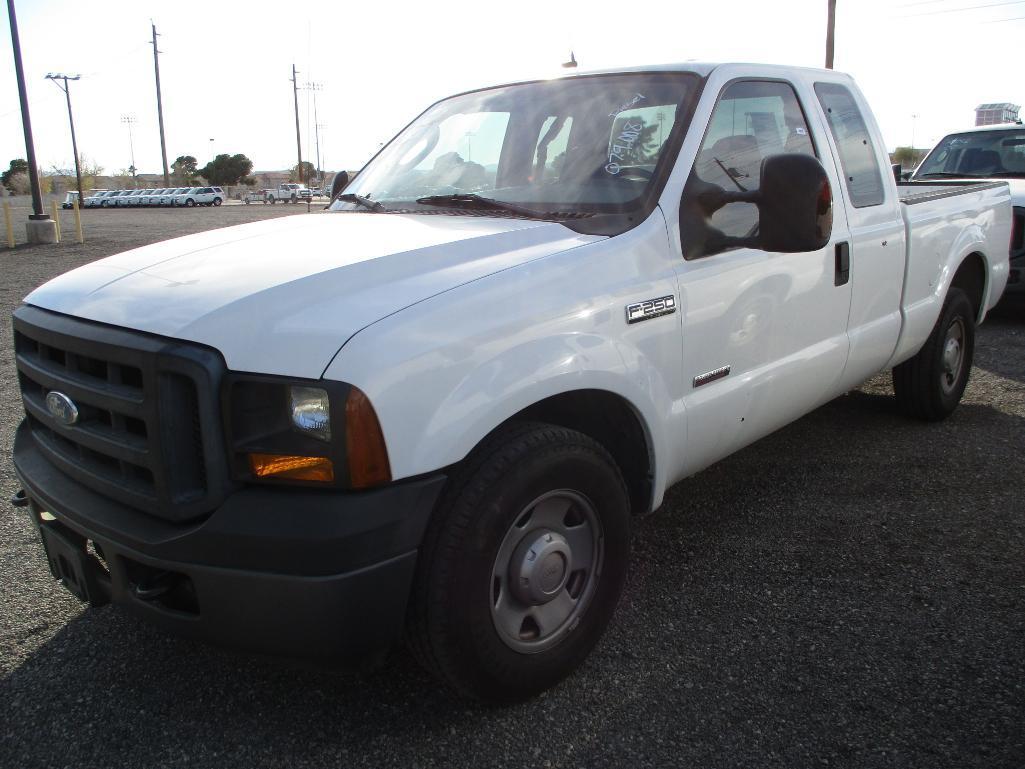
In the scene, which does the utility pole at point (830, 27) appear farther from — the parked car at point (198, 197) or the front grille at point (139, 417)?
the parked car at point (198, 197)

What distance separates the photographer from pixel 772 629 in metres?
2.94

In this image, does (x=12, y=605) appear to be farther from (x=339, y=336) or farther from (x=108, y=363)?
(x=339, y=336)

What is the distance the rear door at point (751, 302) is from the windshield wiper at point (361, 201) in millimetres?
1284

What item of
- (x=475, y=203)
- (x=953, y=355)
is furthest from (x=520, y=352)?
(x=953, y=355)

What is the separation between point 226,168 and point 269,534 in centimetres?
9291

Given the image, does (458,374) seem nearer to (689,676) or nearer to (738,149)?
(689,676)

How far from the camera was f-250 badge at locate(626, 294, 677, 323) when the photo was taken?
8.84ft

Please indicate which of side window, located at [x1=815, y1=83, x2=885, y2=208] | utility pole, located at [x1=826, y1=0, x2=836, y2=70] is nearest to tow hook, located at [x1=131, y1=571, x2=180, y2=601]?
side window, located at [x1=815, y1=83, x2=885, y2=208]

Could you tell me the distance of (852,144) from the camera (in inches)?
158

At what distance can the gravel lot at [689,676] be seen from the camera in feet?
7.75

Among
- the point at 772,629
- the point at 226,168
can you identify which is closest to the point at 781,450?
the point at 772,629

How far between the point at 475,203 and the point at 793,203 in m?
1.15

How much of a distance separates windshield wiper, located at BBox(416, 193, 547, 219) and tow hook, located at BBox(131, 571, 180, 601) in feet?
5.37

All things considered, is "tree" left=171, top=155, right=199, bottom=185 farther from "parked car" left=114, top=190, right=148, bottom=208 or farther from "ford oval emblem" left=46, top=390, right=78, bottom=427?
"ford oval emblem" left=46, top=390, right=78, bottom=427
